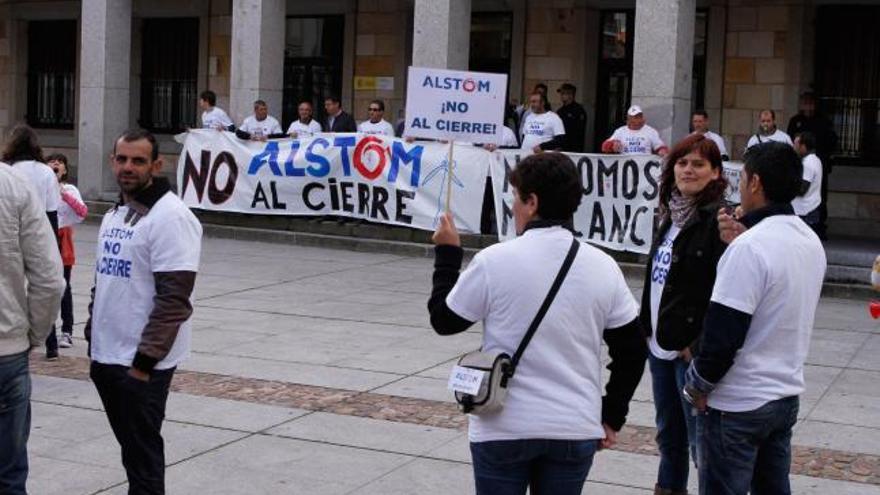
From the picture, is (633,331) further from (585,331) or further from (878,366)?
(878,366)

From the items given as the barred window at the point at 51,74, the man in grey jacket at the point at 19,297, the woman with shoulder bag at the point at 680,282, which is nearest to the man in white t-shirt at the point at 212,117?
the barred window at the point at 51,74

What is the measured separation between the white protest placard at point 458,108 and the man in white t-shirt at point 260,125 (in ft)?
29.1

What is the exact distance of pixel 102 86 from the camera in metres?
20.7

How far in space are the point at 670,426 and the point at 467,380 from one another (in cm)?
225

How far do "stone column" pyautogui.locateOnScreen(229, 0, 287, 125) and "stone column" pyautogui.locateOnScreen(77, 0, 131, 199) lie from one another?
2385 mm

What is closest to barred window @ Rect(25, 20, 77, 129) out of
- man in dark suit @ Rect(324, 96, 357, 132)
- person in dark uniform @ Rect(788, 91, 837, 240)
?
man in dark suit @ Rect(324, 96, 357, 132)

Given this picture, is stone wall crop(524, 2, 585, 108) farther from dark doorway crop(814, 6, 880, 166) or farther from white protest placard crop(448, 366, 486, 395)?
white protest placard crop(448, 366, 486, 395)

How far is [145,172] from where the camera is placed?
5223 millimetres

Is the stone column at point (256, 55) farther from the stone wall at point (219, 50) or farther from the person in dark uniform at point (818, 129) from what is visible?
the person in dark uniform at point (818, 129)

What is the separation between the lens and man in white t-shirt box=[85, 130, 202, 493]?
5.06 meters

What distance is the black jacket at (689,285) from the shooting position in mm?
5406

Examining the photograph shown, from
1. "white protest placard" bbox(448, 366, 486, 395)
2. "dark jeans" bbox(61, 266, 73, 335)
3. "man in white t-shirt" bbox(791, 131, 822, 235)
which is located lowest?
"dark jeans" bbox(61, 266, 73, 335)

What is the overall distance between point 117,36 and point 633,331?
1790 cm

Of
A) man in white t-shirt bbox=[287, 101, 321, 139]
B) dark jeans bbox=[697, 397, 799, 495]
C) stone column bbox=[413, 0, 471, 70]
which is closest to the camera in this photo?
dark jeans bbox=[697, 397, 799, 495]
